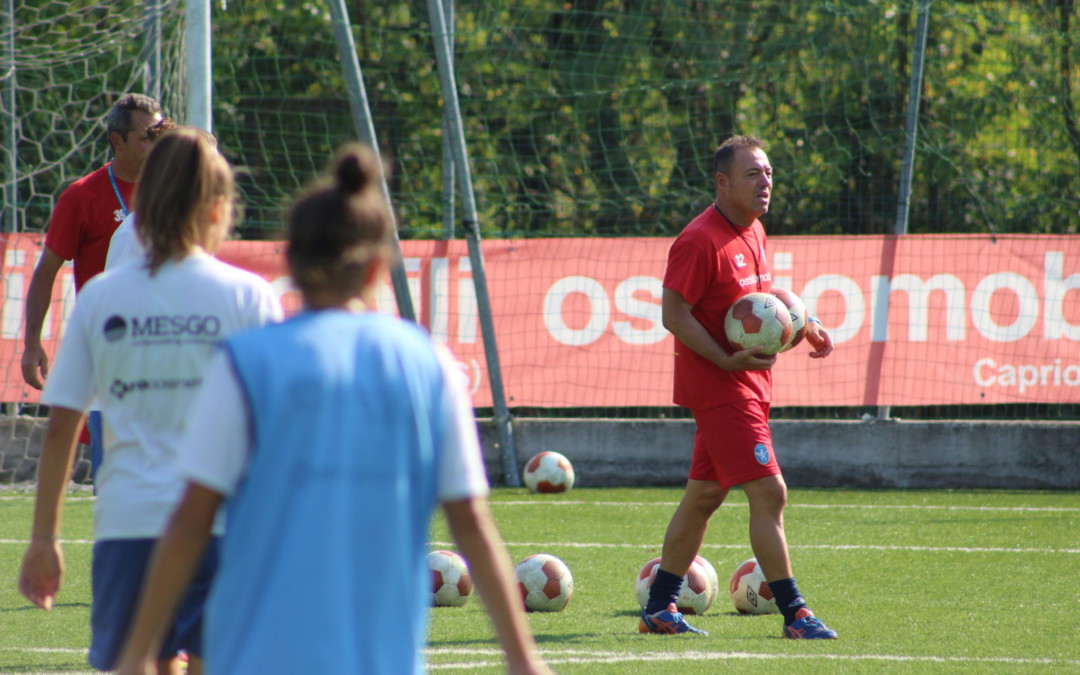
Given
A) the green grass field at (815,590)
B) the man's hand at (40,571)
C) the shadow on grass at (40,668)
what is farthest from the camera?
the green grass field at (815,590)

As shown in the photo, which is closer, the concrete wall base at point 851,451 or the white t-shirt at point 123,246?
the white t-shirt at point 123,246

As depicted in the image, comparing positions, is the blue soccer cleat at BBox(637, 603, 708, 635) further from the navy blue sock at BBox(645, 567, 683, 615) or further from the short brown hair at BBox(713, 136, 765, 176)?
the short brown hair at BBox(713, 136, 765, 176)

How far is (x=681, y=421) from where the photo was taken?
10875 mm

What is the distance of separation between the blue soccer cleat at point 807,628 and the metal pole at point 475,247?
5819 mm

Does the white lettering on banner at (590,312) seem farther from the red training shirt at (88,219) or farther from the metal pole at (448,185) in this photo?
the red training shirt at (88,219)

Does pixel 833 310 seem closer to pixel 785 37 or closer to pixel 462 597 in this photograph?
pixel 785 37

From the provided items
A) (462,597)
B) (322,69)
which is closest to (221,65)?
(322,69)

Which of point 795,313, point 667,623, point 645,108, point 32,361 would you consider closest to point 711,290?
point 795,313

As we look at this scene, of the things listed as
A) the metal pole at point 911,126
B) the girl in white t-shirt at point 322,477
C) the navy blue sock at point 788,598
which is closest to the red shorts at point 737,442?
the navy blue sock at point 788,598

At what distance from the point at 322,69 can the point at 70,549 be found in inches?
375

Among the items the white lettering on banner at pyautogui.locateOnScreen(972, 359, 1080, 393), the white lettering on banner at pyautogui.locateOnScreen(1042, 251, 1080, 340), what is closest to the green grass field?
the white lettering on banner at pyautogui.locateOnScreen(972, 359, 1080, 393)

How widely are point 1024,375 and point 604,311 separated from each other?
11.4 feet

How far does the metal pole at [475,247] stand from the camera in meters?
10.7

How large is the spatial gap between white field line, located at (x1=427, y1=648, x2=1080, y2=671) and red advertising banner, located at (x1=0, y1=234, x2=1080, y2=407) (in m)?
5.96
